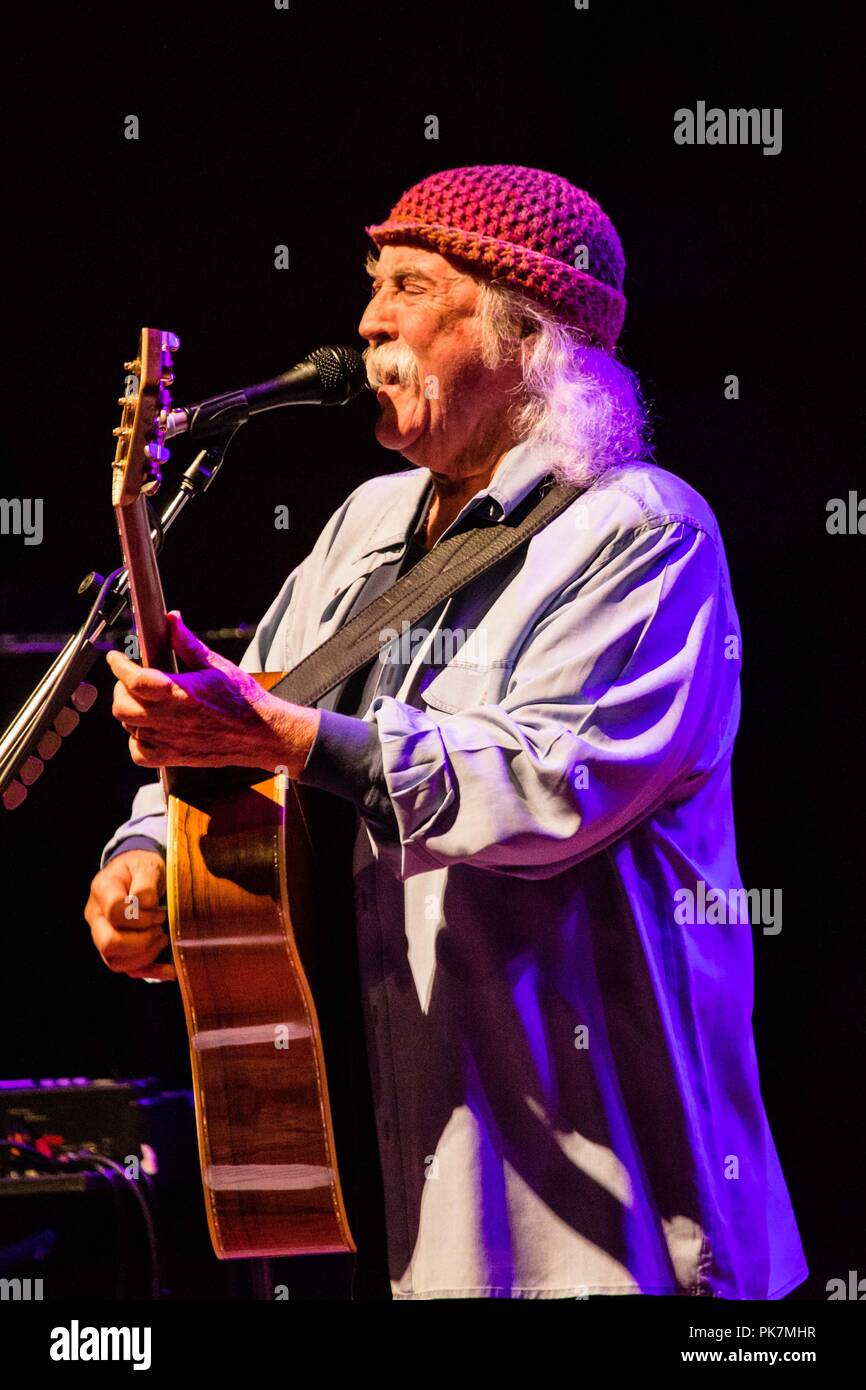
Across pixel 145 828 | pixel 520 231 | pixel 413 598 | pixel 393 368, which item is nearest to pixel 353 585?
pixel 413 598

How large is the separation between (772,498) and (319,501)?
93cm

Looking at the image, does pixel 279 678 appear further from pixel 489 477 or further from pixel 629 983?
pixel 629 983

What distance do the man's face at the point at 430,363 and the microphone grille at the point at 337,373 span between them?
53 mm

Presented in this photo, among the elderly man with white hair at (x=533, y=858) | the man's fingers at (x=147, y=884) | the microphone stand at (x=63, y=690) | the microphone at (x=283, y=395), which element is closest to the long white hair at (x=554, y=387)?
the elderly man with white hair at (x=533, y=858)

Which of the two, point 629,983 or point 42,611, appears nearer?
point 629,983

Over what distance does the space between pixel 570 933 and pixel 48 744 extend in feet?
2.67

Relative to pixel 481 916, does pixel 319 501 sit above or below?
above

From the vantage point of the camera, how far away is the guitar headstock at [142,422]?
213 centimetres

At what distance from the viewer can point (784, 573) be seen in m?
3.14

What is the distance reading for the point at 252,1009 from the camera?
2320mm

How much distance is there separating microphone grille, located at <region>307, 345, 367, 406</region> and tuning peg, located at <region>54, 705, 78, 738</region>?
62cm

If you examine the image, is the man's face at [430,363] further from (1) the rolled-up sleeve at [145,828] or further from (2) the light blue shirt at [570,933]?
(1) the rolled-up sleeve at [145,828]

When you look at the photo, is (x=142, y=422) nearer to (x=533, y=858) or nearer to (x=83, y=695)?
(x=83, y=695)
